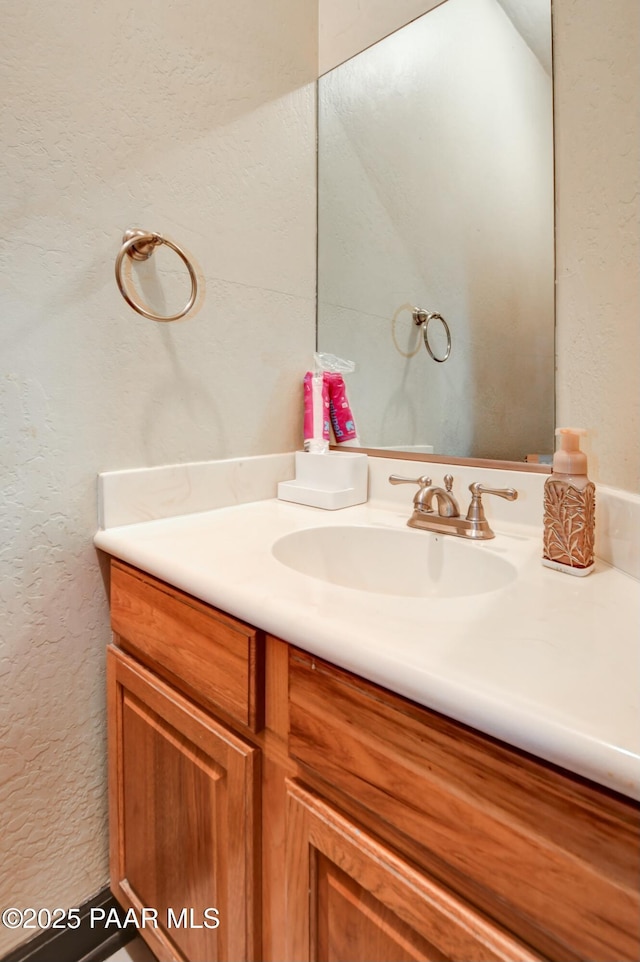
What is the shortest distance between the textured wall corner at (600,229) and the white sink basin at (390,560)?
243 millimetres

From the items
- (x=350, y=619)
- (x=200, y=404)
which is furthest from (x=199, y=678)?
(x=200, y=404)

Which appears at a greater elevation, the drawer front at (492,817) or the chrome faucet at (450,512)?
the chrome faucet at (450,512)

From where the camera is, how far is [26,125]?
2.50 feet

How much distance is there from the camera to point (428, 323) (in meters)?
1.05

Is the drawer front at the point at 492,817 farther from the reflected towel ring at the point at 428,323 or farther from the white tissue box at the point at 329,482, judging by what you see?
the reflected towel ring at the point at 428,323

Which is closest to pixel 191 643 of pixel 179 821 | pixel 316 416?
pixel 179 821

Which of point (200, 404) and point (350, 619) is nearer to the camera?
point (350, 619)

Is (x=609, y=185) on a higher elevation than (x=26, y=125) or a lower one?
lower

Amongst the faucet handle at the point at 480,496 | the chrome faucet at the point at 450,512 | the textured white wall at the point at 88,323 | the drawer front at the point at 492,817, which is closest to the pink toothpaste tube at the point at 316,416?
the textured white wall at the point at 88,323

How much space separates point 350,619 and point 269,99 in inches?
46.6

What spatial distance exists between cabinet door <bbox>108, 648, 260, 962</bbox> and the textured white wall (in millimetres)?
88

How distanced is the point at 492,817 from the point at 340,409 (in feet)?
3.07

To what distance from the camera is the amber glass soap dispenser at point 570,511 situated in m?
0.66

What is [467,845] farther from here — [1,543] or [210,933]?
[1,543]
